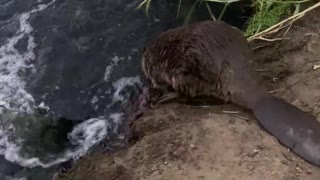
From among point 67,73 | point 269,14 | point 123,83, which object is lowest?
point 123,83

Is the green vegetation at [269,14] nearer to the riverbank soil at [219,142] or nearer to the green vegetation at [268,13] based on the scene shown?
the green vegetation at [268,13]

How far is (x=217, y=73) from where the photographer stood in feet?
10.8

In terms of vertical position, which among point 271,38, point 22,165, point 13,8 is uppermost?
point 13,8

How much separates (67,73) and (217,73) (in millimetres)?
1271

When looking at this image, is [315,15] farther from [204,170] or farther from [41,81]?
[41,81]

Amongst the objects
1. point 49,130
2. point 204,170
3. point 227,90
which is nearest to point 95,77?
point 49,130

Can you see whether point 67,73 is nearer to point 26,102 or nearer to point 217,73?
point 26,102

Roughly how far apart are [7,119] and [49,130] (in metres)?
0.30

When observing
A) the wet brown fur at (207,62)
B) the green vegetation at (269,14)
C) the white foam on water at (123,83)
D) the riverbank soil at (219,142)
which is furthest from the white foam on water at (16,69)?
the green vegetation at (269,14)

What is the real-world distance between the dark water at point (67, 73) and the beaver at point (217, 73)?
1.42ft

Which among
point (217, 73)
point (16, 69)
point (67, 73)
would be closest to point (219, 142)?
point (217, 73)

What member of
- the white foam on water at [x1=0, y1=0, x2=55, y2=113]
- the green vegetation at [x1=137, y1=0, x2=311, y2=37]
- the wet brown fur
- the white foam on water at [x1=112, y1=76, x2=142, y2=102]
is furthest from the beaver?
the white foam on water at [x1=0, y1=0, x2=55, y2=113]

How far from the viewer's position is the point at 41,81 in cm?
409

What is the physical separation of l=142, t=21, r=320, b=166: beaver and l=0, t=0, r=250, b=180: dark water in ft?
1.42
